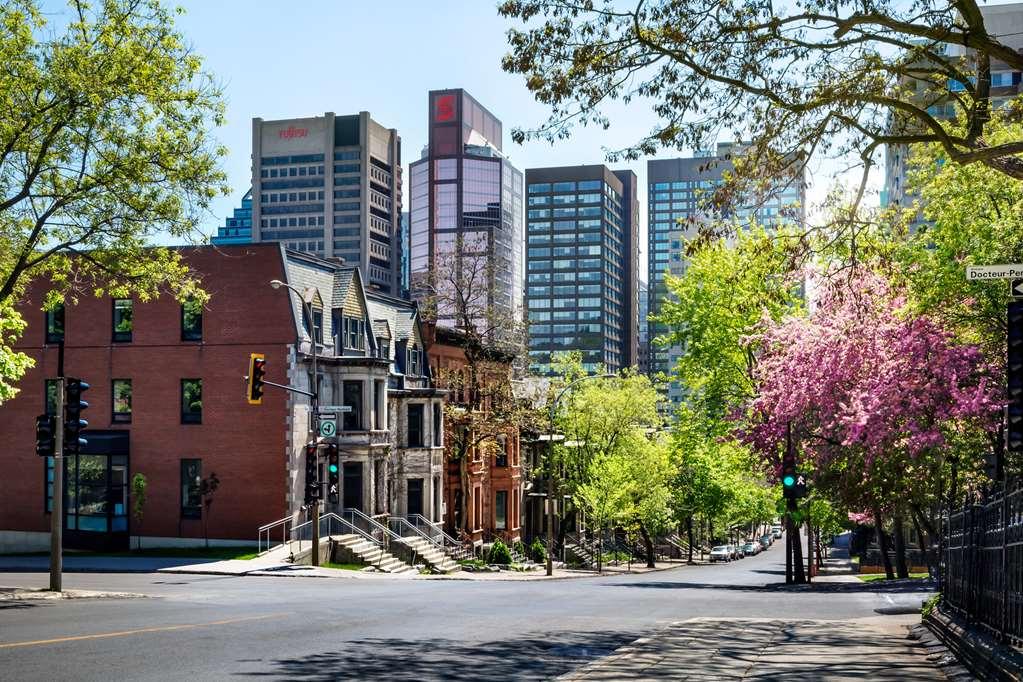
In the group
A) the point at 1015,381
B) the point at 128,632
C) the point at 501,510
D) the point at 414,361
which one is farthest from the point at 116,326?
the point at 1015,381

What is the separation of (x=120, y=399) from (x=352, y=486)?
34.8 ft

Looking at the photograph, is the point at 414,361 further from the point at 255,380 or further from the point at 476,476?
the point at 255,380

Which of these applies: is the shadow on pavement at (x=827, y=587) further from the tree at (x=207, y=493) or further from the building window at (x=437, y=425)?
the tree at (x=207, y=493)

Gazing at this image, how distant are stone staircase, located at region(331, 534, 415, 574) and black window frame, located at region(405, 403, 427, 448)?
779cm

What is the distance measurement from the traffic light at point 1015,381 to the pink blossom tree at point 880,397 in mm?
8061

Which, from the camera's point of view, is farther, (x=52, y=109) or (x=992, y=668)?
(x=52, y=109)

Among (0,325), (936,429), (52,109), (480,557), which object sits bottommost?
(480,557)

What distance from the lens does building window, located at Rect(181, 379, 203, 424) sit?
46531 millimetres

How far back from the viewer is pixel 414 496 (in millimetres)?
53438

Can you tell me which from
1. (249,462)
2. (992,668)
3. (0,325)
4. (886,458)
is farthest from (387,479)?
(992,668)

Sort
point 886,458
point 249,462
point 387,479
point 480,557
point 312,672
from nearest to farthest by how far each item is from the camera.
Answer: point 312,672
point 886,458
point 249,462
point 387,479
point 480,557

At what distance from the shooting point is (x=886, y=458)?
27.2 meters

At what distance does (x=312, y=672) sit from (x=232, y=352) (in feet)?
113

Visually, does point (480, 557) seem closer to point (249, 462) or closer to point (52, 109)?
point (249, 462)
